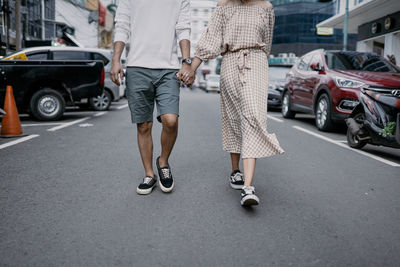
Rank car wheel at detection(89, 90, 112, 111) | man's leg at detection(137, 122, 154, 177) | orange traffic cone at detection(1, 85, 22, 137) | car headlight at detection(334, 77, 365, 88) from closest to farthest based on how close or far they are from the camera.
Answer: man's leg at detection(137, 122, 154, 177), orange traffic cone at detection(1, 85, 22, 137), car headlight at detection(334, 77, 365, 88), car wheel at detection(89, 90, 112, 111)

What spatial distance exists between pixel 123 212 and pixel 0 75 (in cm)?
672

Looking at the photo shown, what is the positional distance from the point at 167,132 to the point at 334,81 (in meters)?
5.08

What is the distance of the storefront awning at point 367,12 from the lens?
17.2 metres

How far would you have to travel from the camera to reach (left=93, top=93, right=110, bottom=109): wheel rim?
1180cm

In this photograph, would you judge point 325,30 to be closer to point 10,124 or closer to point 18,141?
point 10,124

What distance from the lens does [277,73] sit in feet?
47.8

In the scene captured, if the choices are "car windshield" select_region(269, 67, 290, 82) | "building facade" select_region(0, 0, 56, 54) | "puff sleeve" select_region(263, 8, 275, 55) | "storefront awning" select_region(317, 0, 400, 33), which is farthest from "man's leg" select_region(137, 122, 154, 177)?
"building facade" select_region(0, 0, 56, 54)

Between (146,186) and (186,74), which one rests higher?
(186,74)

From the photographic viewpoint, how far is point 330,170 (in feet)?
15.2

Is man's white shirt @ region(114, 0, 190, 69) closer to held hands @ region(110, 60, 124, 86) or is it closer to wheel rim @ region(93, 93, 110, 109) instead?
held hands @ region(110, 60, 124, 86)

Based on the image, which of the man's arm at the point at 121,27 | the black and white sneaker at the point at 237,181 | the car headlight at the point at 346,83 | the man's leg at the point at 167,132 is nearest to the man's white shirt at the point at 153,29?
the man's arm at the point at 121,27

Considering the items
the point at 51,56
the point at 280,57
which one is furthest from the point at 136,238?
the point at 280,57

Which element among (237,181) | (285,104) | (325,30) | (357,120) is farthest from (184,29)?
(325,30)

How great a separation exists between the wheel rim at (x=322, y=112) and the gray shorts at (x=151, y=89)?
522 centimetres
